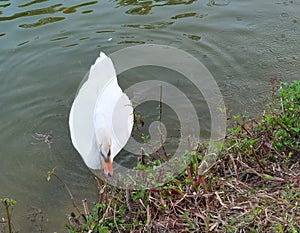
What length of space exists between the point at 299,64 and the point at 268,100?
2.77 ft

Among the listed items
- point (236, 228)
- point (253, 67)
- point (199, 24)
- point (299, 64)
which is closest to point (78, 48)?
point (199, 24)

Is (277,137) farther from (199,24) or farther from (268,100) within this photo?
(199,24)

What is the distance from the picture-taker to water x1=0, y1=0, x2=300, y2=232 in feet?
14.3

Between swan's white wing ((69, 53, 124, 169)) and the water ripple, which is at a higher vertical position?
the water ripple

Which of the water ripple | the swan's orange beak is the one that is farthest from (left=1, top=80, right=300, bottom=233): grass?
the water ripple

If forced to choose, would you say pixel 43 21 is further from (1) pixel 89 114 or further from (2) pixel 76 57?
(1) pixel 89 114

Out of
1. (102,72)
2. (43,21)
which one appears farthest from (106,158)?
(43,21)

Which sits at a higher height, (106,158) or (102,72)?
(102,72)

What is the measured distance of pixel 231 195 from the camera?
2.96 m

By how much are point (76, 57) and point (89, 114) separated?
5.79ft

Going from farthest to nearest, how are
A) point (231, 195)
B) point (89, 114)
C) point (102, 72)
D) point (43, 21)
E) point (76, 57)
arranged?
point (43, 21)
point (76, 57)
point (102, 72)
point (89, 114)
point (231, 195)

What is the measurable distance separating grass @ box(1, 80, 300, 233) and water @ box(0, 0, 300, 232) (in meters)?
1.14

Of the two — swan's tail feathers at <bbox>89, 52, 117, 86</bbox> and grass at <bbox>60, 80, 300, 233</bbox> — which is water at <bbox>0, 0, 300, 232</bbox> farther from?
grass at <bbox>60, 80, 300, 233</bbox>

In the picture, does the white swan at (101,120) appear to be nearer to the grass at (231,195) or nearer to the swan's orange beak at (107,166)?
the swan's orange beak at (107,166)
